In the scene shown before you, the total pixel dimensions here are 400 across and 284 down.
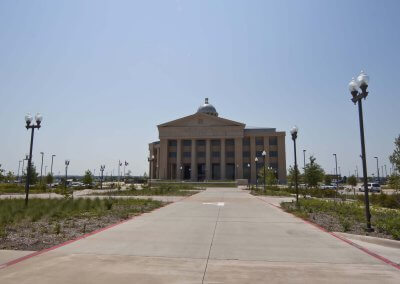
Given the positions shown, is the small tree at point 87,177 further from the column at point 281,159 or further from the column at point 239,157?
the column at point 281,159

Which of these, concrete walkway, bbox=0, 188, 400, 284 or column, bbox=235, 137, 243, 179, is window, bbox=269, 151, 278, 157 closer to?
column, bbox=235, 137, 243, 179

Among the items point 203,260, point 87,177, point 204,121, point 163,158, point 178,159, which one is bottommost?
point 203,260

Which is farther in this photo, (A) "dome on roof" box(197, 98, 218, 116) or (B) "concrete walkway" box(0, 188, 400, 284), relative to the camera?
(A) "dome on roof" box(197, 98, 218, 116)

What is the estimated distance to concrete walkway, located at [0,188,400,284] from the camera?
5.54m

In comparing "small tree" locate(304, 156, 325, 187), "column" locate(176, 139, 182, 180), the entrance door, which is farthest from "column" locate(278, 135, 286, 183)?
"small tree" locate(304, 156, 325, 187)

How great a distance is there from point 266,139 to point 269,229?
278ft

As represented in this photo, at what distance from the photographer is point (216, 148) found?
94750 millimetres

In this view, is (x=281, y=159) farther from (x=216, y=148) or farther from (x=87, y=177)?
(x=87, y=177)

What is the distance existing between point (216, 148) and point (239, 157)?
316 inches

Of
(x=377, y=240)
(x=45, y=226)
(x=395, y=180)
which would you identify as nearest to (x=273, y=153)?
(x=395, y=180)

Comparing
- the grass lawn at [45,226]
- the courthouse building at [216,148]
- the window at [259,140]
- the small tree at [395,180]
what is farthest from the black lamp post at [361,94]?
the window at [259,140]

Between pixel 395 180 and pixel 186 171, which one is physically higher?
pixel 186 171

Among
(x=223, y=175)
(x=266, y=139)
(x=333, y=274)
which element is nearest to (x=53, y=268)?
(x=333, y=274)

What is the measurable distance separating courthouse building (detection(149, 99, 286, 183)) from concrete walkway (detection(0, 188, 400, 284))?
3207 inches
